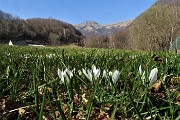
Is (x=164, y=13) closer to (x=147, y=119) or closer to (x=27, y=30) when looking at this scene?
(x=147, y=119)

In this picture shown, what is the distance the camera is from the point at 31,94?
1.53m

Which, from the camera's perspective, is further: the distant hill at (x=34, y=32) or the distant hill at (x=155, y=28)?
the distant hill at (x=34, y=32)

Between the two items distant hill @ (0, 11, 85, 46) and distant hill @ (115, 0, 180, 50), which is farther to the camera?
distant hill @ (0, 11, 85, 46)

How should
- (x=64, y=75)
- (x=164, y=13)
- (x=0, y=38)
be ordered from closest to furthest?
(x=64, y=75)
(x=164, y=13)
(x=0, y=38)

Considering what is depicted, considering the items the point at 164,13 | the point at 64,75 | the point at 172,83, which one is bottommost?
the point at 172,83

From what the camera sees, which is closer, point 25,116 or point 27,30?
point 25,116

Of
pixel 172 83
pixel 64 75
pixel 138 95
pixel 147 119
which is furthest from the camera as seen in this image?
pixel 172 83

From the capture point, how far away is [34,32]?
12900 centimetres

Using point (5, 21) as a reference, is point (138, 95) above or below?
below

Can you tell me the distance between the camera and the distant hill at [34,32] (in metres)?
110

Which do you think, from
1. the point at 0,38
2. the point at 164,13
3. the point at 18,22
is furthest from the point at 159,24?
the point at 18,22

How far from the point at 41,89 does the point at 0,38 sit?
363 ft

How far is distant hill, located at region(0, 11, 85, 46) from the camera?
10975 cm

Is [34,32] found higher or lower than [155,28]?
higher
